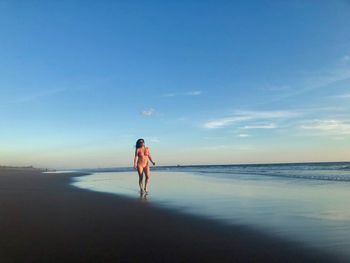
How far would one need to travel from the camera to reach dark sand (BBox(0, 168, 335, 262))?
507 cm

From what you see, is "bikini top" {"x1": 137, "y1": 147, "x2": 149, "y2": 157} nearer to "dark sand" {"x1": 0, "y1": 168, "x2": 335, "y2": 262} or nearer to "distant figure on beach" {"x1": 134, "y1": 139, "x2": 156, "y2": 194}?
"distant figure on beach" {"x1": 134, "y1": 139, "x2": 156, "y2": 194}

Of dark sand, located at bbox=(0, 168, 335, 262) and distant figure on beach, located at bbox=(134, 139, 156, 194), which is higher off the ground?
distant figure on beach, located at bbox=(134, 139, 156, 194)

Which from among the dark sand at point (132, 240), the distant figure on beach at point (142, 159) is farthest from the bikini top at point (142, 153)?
the dark sand at point (132, 240)

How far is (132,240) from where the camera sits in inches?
240

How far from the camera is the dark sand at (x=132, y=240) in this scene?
5074 millimetres

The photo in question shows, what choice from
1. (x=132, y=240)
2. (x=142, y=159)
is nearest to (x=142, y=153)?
(x=142, y=159)

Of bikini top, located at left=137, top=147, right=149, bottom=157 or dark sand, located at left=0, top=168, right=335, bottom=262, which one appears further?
bikini top, located at left=137, top=147, right=149, bottom=157

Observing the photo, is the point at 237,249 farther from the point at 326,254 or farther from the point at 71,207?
the point at 71,207

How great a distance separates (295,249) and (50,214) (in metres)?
5.63

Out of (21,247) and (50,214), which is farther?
(50,214)

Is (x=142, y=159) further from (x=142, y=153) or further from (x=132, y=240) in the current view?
(x=132, y=240)

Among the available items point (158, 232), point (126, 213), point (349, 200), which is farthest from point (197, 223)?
point (349, 200)

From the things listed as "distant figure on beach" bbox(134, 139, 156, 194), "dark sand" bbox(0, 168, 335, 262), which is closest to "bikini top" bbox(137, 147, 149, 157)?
"distant figure on beach" bbox(134, 139, 156, 194)

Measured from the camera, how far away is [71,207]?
404 inches
